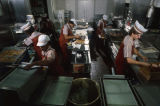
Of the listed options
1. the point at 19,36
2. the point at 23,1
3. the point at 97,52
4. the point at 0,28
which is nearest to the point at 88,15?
the point at 97,52

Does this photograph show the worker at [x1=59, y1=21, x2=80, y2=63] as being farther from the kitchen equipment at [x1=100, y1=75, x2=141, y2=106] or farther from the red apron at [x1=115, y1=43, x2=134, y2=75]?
the kitchen equipment at [x1=100, y1=75, x2=141, y2=106]

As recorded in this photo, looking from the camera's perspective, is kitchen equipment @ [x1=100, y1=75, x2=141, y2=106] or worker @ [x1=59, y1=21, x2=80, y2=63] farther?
worker @ [x1=59, y1=21, x2=80, y2=63]

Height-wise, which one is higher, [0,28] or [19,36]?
[0,28]

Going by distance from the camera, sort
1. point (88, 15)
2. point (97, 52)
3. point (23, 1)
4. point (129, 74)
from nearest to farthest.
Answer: point (129, 74), point (23, 1), point (97, 52), point (88, 15)

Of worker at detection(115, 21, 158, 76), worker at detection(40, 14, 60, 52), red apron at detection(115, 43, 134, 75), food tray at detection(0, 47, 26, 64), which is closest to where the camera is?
worker at detection(115, 21, 158, 76)

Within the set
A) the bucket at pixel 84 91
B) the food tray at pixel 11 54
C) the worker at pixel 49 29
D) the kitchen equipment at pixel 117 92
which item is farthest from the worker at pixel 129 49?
the worker at pixel 49 29

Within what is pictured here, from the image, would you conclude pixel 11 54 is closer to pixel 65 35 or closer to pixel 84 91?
pixel 65 35

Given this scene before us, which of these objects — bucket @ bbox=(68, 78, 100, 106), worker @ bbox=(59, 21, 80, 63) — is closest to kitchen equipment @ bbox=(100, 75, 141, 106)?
bucket @ bbox=(68, 78, 100, 106)

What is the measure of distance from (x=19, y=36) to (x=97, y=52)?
3.78 metres

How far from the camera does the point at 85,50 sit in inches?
157

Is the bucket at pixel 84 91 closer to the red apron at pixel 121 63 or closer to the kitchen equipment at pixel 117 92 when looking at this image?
the kitchen equipment at pixel 117 92

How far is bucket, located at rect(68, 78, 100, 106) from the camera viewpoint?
2410mm

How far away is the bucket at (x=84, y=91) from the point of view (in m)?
2.41

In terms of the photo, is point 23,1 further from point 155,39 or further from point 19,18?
point 155,39
